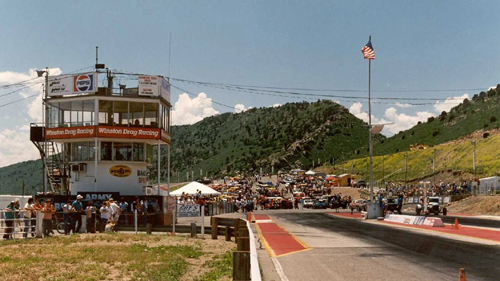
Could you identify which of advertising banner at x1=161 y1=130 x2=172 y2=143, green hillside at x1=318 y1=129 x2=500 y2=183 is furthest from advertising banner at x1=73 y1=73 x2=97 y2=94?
green hillside at x1=318 y1=129 x2=500 y2=183

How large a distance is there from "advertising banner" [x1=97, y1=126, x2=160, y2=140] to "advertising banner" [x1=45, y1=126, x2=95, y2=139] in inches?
29.4

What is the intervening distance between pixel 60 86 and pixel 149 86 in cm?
690

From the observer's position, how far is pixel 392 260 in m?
14.8

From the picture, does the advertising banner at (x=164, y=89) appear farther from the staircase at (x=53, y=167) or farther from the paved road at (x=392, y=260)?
the paved road at (x=392, y=260)

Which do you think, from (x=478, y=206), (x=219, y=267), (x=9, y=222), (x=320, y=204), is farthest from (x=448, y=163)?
(x=219, y=267)

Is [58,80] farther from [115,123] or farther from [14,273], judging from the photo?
[14,273]

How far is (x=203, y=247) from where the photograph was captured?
68.6ft

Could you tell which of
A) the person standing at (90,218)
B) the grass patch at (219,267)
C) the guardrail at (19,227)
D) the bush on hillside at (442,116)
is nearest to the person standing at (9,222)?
the guardrail at (19,227)

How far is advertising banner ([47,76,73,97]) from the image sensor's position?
43.3m

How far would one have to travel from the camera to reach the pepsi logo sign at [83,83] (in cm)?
4272

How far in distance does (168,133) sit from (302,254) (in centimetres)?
3070

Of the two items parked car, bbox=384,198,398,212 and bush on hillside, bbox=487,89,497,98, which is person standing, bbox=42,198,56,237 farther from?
bush on hillside, bbox=487,89,497,98

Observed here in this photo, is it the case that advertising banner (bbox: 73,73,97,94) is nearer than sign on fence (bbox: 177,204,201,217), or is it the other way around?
advertising banner (bbox: 73,73,97,94)

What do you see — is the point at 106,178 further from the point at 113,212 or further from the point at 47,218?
the point at 47,218
